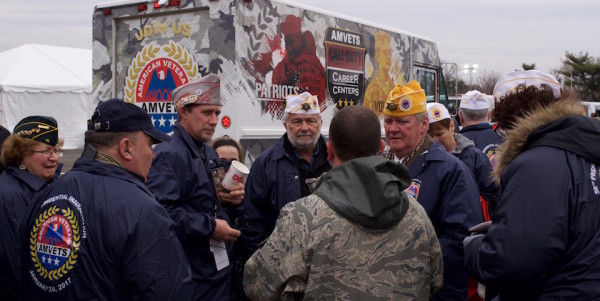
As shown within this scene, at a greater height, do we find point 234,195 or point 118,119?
point 118,119

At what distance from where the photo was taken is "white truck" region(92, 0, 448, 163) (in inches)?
259

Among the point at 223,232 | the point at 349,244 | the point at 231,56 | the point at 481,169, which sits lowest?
the point at 223,232

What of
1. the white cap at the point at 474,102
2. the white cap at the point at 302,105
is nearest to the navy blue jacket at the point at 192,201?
the white cap at the point at 302,105

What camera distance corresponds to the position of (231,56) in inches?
255

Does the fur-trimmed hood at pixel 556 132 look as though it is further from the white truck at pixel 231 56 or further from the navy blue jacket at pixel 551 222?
the white truck at pixel 231 56

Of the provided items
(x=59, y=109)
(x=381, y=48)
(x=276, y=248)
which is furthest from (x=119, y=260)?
(x=59, y=109)

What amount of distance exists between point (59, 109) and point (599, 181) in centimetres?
2232

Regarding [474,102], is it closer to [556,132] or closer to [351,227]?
[556,132]

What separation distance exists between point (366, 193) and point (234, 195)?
1.86 m

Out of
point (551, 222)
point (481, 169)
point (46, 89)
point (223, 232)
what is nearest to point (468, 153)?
point (481, 169)

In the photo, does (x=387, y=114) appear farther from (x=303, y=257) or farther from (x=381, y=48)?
(x=381, y=48)

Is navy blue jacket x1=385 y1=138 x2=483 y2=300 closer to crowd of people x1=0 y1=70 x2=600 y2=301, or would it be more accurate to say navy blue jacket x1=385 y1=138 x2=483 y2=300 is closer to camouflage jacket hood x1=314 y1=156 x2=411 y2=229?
crowd of people x1=0 y1=70 x2=600 y2=301

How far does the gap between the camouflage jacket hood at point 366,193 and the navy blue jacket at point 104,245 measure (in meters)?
0.68

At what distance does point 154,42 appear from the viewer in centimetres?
701
